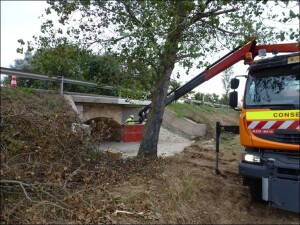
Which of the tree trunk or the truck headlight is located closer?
the truck headlight

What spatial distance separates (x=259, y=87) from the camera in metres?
6.88

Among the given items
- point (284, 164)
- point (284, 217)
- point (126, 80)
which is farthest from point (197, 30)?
point (284, 217)

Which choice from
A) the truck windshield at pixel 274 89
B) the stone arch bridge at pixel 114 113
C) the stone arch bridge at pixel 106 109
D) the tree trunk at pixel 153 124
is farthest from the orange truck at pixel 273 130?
the stone arch bridge at pixel 106 109

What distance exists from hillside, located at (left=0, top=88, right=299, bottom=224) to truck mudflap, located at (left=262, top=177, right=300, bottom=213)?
1.66 ft

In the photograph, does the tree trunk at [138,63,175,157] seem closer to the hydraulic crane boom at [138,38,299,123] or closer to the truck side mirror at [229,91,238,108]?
the hydraulic crane boom at [138,38,299,123]

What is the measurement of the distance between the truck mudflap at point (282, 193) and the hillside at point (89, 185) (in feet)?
1.66

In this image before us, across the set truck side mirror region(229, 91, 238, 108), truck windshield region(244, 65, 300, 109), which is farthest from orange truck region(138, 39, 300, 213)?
truck side mirror region(229, 91, 238, 108)

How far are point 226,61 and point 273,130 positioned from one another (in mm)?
3215

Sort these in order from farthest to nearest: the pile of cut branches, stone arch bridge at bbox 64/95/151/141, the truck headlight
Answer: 1. stone arch bridge at bbox 64/95/151/141
2. the truck headlight
3. the pile of cut branches

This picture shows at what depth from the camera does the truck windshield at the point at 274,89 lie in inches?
252

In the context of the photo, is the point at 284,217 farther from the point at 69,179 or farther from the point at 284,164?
the point at 69,179

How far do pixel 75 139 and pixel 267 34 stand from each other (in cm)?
507

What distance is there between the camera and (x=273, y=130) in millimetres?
6391

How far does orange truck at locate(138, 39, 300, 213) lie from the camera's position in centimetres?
602
